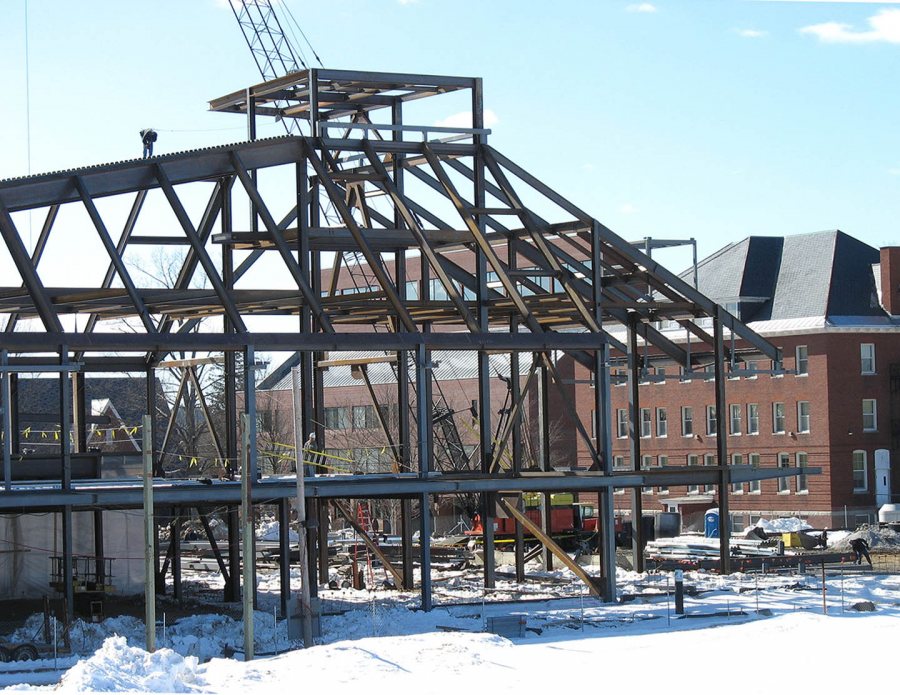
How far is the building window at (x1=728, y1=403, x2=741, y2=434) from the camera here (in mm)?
72812

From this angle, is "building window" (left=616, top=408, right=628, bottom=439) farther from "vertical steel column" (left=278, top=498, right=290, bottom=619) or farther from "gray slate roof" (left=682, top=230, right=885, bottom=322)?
"vertical steel column" (left=278, top=498, right=290, bottom=619)

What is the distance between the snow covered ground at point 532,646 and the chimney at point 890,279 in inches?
1352

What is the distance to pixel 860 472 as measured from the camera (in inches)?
2702

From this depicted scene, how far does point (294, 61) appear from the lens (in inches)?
3374

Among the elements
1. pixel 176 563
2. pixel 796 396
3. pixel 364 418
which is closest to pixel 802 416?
pixel 796 396

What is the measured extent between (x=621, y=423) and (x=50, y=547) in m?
43.1

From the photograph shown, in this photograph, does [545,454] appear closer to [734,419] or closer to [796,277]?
[734,419]

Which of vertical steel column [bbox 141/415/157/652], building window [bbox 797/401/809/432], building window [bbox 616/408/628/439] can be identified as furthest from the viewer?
building window [bbox 616/408/628/439]

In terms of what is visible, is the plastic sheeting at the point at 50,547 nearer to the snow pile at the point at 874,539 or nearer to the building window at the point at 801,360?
the snow pile at the point at 874,539

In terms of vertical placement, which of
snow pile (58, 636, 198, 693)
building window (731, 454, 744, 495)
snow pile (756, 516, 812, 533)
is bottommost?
snow pile (756, 516, 812, 533)

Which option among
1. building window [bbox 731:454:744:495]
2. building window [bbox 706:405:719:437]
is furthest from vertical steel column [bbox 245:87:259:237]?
building window [bbox 706:405:719:437]

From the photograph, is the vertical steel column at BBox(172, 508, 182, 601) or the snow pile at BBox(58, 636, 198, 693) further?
the vertical steel column at BBox(172, 508, 182, 601)

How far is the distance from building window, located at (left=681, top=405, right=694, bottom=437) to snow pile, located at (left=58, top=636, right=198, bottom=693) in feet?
176

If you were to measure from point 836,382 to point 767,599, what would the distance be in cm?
3556
